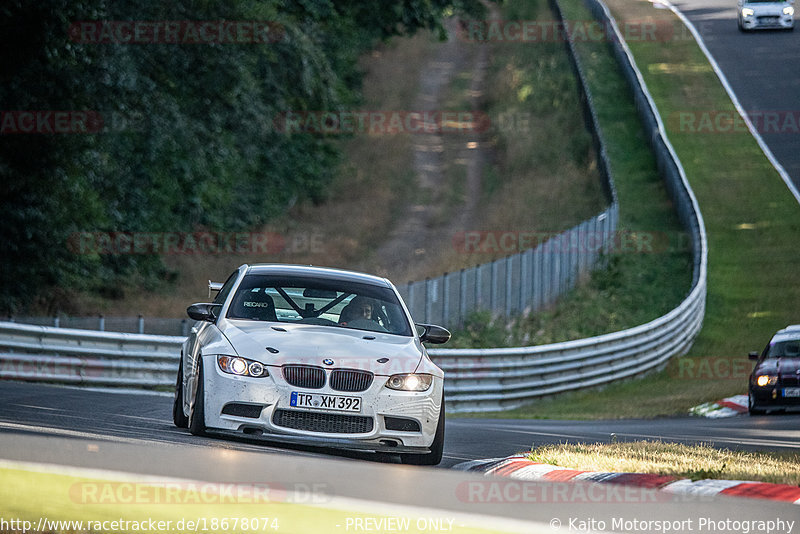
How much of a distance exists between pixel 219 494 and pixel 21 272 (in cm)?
2054

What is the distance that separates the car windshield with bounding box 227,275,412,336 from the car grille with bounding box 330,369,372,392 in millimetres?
1037

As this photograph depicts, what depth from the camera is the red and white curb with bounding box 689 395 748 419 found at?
20.7 metres

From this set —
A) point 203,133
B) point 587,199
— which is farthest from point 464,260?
point 203,133

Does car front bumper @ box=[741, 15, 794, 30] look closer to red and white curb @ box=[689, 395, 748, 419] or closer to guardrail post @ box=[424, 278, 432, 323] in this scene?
guardrail post @ box=[424, 278, 432, 323]

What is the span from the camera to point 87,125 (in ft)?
73.9

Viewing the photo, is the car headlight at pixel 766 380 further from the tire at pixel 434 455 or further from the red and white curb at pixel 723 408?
the tire at pixel 434 455

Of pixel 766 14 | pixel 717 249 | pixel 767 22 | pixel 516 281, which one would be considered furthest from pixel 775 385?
pixel 767 22

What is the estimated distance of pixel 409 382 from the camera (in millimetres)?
9758

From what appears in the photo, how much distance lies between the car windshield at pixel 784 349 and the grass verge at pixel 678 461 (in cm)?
921

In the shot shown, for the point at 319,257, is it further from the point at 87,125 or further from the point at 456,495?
the point at 456,495

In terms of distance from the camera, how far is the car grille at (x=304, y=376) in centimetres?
952

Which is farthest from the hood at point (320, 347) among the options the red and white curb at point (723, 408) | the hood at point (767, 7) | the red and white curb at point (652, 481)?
the hood at point (767, 7)

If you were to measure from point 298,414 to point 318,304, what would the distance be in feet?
6.54

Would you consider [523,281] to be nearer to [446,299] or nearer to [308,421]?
[446,299]
